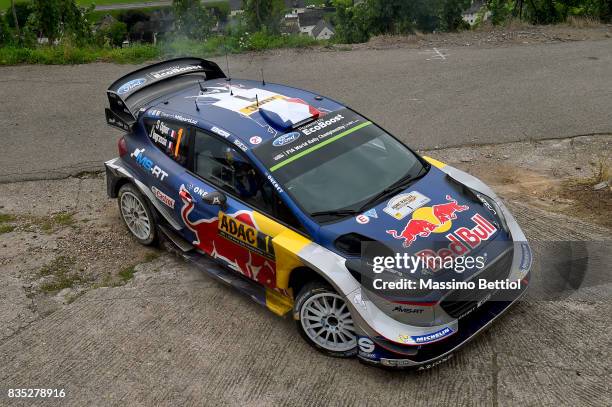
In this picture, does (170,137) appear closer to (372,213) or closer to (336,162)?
(336,162)

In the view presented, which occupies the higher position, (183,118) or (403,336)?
(183,118)

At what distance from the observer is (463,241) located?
491 cm

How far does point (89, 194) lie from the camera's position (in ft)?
26.6

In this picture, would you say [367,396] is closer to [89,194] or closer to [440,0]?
[89,194]

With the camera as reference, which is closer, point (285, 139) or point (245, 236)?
point (245, 236)

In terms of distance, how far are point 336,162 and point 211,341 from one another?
6.18 feet

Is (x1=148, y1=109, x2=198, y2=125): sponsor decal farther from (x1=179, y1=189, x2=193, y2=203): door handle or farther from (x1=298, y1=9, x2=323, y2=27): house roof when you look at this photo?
(x1=298, y1=9, x2=323, y2=27): house roof

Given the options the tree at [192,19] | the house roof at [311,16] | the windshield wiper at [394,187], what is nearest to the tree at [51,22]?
the tree at [192,19]

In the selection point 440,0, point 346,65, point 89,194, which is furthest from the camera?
point 440,0

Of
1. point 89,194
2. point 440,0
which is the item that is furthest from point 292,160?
point 440,0

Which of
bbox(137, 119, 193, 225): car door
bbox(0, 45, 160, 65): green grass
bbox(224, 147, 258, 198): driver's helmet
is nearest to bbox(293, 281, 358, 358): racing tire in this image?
bbox(224, 147, 258, 198): driver's helmet

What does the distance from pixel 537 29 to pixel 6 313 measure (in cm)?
1178

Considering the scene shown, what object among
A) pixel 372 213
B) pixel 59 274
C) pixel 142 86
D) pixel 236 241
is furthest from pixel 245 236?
pixel 142 86

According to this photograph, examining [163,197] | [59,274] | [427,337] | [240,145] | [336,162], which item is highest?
[240,145]
